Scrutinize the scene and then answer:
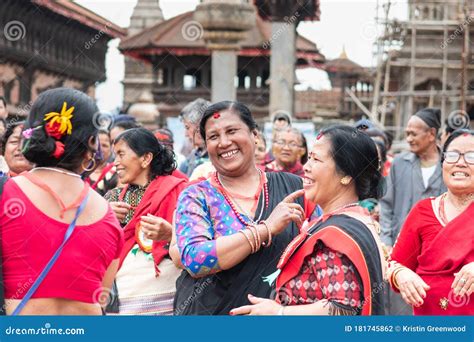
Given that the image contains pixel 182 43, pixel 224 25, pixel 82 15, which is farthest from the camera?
pixel 82 15

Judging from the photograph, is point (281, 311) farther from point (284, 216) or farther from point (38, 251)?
point (38, 251)

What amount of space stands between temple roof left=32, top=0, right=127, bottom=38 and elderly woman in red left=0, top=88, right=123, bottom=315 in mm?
30681

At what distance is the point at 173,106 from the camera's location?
1574 inches

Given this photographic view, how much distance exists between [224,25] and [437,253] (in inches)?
403

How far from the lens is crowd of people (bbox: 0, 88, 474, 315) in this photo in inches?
142

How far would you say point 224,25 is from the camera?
1477 centimetres

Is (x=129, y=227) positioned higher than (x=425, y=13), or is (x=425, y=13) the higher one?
(x=425, y=13)

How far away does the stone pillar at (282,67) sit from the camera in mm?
19781

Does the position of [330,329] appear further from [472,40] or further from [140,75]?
[140,75]

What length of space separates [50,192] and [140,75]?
44.4 metres

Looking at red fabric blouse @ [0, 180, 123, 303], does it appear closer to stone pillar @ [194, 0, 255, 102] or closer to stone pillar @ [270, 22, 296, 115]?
stone pillar @ [194, 0, 255, 102]

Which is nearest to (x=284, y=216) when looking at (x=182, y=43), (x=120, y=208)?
(x=120, y=208)

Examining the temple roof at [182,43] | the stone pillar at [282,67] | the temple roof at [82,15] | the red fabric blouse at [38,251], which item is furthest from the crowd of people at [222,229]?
the temple roof at [182,43]

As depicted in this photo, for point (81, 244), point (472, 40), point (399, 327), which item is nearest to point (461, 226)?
point (399, 327)
